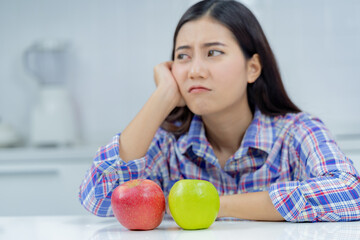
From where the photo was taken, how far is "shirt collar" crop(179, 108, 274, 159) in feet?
4.52

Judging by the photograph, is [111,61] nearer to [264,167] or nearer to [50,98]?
[50,98]

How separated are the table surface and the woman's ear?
58 centimetres

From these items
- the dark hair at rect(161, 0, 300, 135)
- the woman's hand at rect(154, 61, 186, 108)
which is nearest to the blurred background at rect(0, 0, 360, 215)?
the dark hair at rect(161, 0, 300, 135)

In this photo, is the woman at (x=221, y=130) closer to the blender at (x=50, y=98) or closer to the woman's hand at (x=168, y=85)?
the woman's hand at (x=168, y=85)

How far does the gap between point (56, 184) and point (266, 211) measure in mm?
1415

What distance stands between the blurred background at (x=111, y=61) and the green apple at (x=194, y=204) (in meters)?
1.63

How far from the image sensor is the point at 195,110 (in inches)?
52.4

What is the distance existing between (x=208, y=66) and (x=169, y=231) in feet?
1.82

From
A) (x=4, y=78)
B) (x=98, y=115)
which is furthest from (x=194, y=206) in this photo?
(x=4, y=78)

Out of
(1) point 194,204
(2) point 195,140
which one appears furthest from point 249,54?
(1) point 194,204

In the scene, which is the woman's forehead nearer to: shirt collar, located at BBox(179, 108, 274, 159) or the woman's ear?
the woman's ear

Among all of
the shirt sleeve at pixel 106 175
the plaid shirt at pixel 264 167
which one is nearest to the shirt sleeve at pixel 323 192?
the plaid shirt at pixel 264 167

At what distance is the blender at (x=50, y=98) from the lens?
2.49 metres

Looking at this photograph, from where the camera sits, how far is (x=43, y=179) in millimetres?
2254
